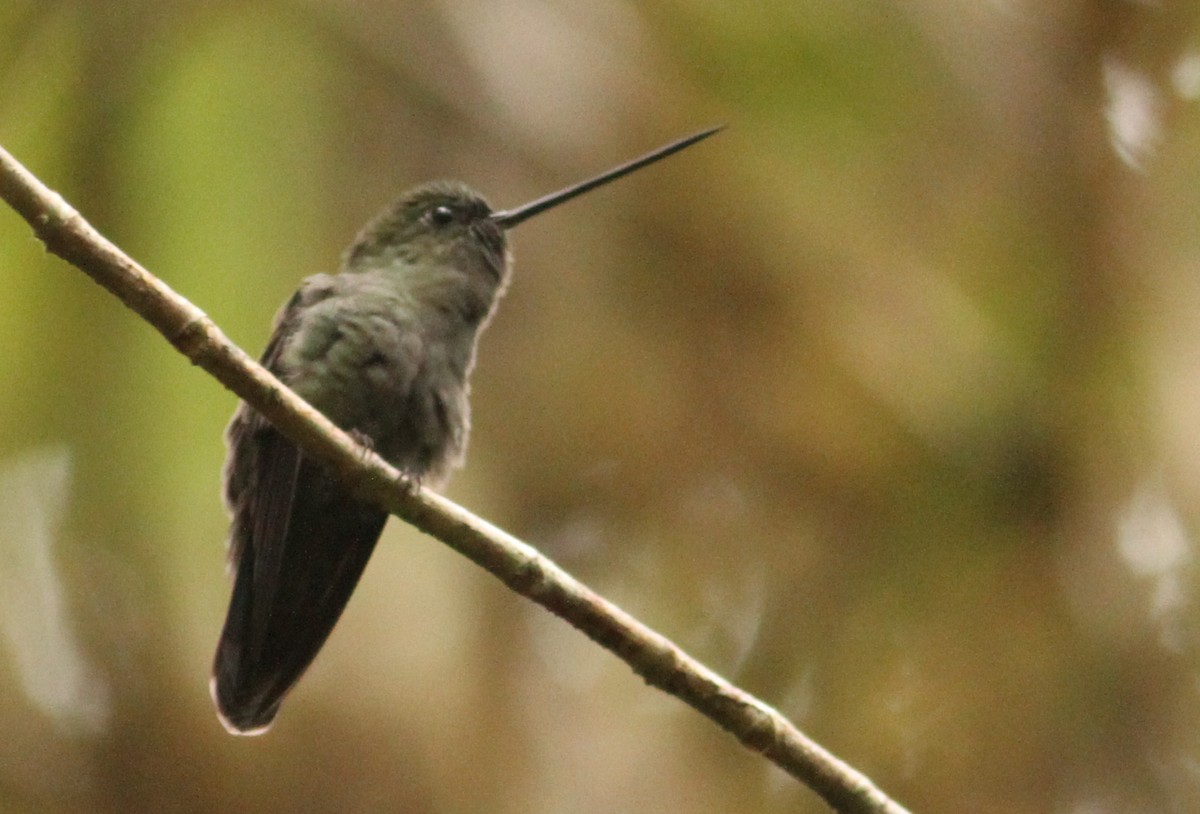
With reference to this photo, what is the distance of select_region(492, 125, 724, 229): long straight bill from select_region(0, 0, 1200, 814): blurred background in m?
0.30

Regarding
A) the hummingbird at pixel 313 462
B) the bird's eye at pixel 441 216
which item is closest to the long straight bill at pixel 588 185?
the hummingbird at pixel 313 462

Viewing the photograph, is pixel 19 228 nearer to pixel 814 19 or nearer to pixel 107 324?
pixel 107 324

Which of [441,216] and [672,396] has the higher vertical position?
[672,396]

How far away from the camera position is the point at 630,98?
4.20 meters

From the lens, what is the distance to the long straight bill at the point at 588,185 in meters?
3.40

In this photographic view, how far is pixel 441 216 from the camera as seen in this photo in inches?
153

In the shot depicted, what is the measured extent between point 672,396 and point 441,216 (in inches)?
42.2

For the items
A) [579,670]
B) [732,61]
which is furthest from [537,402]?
[732,61]

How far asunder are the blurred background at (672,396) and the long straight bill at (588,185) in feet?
0.97

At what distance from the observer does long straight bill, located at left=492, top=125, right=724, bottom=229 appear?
340 cm

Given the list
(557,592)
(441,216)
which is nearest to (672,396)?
(441,216)

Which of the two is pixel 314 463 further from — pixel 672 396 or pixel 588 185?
pixel 672 396

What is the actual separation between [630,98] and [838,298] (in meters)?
0.80

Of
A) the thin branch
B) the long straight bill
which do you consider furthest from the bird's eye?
the thin branch
